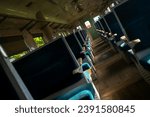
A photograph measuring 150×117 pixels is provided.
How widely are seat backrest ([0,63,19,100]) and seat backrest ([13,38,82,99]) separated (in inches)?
Answer: 76.4

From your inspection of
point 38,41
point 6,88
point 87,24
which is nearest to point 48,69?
point 6,88

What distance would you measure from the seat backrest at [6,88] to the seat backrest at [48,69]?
194cm

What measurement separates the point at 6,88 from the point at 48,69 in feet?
6.86

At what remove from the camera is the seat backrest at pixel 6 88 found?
2010mm

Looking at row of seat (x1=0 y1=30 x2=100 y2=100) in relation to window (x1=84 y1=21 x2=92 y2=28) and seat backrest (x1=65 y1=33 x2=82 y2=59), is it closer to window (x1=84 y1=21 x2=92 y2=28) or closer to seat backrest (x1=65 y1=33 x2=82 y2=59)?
seat backrest (x1=65 y1=33 x2=82 y2=59)

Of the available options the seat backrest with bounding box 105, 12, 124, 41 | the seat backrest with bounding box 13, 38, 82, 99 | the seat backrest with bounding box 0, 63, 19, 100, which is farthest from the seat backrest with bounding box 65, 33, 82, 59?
the seat backrest with bounding box 0, 63, 19, 100

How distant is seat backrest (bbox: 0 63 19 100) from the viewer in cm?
201

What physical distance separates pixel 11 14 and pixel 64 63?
3.35 metres

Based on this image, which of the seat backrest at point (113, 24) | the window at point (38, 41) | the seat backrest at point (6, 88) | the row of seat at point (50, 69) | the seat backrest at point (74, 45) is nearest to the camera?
the seat backrest at point (6, 88)

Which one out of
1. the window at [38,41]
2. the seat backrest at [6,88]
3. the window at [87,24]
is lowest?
the window at [87,24]

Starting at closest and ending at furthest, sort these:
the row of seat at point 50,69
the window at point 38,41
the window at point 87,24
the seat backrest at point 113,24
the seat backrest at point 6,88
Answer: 1. the seat backrest at point 6,88
2. the row of seat at point 50,69
3. the seat backrest at point 113,24
4. the window at point 38,41
5. the window at point 87,24

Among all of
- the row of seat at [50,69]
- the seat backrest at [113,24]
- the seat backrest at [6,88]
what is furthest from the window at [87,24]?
the seat backrest at [6,88]

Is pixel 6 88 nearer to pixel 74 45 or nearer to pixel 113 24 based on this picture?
pixel 113 24

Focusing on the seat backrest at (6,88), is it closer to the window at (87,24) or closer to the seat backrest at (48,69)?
the seat backrest at (48,69)
